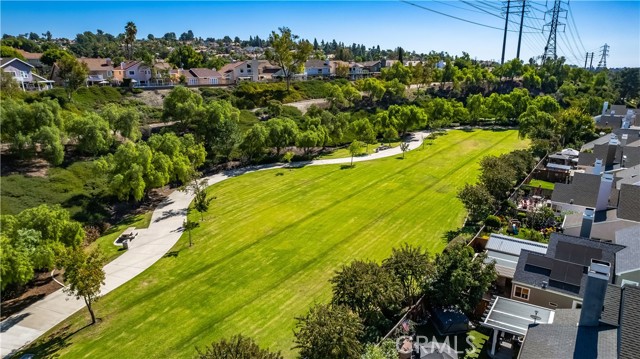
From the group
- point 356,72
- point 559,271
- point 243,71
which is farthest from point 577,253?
point 356,72

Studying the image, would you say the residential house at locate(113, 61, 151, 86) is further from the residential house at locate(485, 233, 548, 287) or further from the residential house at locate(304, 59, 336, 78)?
the residential house at locate(485, 233, 548, 287)

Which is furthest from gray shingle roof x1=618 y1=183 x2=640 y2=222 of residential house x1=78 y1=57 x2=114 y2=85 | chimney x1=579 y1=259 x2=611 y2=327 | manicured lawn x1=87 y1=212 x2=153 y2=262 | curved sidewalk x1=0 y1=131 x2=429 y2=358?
residential house x1=78 y1=57 x2=114 y2=85

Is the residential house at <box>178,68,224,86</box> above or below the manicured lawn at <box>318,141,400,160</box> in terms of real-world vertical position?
above

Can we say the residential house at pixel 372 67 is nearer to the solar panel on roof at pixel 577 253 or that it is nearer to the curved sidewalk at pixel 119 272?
the curved sidewalk at pixel 119 272

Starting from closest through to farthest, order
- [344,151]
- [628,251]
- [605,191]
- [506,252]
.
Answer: [628,251] → [506,252] → [605,191] → [344,151]

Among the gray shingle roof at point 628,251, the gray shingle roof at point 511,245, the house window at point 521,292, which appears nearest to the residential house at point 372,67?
the gray shingle roof at point 511,245

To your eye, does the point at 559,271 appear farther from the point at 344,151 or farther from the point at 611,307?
the point at 344,151

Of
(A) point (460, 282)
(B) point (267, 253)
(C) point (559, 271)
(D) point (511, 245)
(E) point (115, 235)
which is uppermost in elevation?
(A) point (460, 282)
